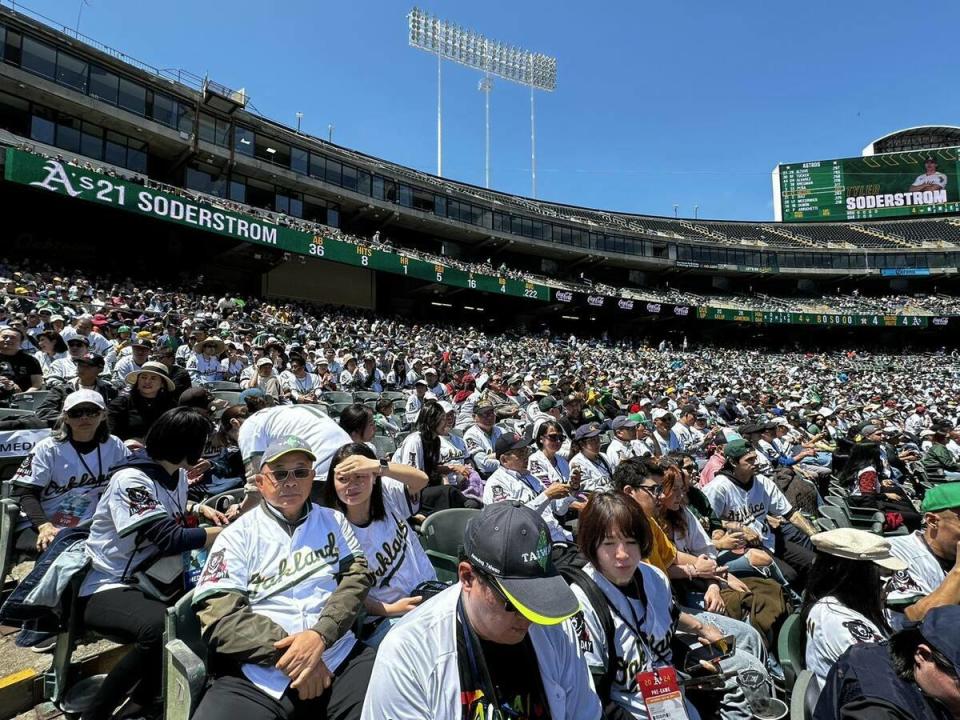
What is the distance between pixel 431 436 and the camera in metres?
4.75

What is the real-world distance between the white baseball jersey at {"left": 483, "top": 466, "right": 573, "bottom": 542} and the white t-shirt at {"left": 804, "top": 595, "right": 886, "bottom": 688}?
1.87 metres

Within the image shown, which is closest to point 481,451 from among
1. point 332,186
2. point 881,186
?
point 332,186

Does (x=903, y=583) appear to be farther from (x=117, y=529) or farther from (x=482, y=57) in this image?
(x=482, y=57)

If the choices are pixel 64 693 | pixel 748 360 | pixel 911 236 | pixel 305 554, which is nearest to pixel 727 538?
pixel 305 554

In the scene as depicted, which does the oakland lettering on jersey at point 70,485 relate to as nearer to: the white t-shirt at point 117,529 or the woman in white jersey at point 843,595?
the white t-shirt at point 117,529

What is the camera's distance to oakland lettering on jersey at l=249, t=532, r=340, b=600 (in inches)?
88.9

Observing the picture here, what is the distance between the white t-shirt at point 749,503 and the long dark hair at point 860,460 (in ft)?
8.66

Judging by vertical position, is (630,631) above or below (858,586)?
below

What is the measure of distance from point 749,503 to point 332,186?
3185 centimetres

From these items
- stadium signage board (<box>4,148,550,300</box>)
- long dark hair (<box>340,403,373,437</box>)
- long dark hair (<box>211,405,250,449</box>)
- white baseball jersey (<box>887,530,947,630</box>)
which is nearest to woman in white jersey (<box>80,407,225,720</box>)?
long dark hair (<box>340,403,373,437</box>)

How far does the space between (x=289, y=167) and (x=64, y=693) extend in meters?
31.4

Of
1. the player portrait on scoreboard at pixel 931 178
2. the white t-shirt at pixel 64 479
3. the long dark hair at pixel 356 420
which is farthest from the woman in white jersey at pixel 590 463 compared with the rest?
the player portrait on scoreboard at pixel 931 178

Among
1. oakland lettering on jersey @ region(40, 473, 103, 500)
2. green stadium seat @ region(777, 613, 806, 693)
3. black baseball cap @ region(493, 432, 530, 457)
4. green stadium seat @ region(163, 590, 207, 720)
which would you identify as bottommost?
green stadium seat @ region(777, 613, 806, 693)

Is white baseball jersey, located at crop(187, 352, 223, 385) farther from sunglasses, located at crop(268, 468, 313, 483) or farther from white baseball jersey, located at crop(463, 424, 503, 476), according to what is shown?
sunglasses, located at crop(268, 468, 313, 483)
